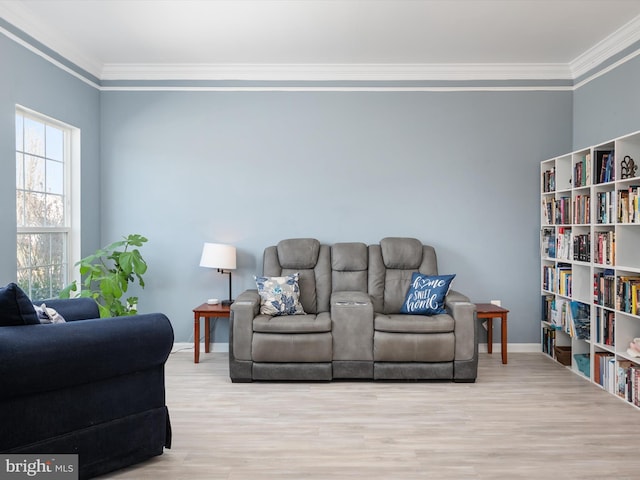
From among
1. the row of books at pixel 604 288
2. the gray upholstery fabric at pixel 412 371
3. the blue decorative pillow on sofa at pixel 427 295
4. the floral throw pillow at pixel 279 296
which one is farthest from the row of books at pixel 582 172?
the floral throw pillow at pixel 279 296

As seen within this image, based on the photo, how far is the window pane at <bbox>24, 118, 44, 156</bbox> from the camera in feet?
12.4

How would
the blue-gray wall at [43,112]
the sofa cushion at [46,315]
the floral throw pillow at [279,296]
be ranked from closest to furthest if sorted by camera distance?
the sofa cushion at [46,315] < the blue-gray wall at [43,112] < the floral throw pillow at [279,296]

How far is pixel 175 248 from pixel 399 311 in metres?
2.31

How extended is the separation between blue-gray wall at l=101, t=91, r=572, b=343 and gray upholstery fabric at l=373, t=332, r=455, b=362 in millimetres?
1138

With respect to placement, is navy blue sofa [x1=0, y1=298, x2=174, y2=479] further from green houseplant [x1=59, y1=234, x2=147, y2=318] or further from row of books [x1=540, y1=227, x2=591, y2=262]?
row of books [x1=540, y1=227, x2=591, y2=262]

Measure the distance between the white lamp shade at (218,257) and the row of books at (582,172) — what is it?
3.13m

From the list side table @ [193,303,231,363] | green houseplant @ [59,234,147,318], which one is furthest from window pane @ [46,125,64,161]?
side table @ [193,303,231,363]

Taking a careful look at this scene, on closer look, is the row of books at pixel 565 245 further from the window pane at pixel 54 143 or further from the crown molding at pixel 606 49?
the window pane at pixel 54 143

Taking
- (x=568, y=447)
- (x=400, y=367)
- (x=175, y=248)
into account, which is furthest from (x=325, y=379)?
(x=175, y=248)

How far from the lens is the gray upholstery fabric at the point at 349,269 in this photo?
14.4 feet

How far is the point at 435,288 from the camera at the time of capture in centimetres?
401

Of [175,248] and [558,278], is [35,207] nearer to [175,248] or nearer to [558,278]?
[175,248]

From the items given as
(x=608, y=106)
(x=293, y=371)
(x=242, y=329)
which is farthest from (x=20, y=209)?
(x=608, y=106)

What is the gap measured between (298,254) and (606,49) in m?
3.27
